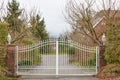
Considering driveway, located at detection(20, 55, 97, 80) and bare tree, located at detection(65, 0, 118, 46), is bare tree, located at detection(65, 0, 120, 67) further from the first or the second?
driveway, located at detection(20, 55, 97, 80)

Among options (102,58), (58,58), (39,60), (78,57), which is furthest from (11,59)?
(102,58)

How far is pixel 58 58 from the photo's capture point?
16156 mm

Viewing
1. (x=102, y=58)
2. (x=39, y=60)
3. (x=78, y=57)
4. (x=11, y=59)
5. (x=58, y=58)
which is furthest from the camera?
(x=39, y=60)

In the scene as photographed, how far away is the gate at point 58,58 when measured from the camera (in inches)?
637

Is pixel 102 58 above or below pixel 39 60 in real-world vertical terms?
above

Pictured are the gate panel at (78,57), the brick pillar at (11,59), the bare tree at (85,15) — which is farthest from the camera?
the bare tree at (85,15)

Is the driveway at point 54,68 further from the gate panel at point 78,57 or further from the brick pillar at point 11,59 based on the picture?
the brick pillar at point 11,59

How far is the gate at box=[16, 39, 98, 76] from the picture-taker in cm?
1619

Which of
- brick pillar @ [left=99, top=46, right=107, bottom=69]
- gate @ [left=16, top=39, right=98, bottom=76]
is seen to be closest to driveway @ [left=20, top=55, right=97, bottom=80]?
gate @ [left=16, top=39, right=98, bottom=76]

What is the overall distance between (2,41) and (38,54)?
2.73m

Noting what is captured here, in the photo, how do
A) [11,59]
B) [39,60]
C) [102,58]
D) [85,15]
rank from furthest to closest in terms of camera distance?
[85,15] < [39,60] < [102,58] < [11,59]

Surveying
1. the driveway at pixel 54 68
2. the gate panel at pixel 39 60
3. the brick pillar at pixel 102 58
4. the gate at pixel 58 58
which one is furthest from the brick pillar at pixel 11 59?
the brick pillar at pixel 102 58

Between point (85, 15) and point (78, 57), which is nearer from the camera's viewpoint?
point (78, 57)

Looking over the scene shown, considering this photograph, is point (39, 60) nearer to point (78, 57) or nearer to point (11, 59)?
point (11, 59)
